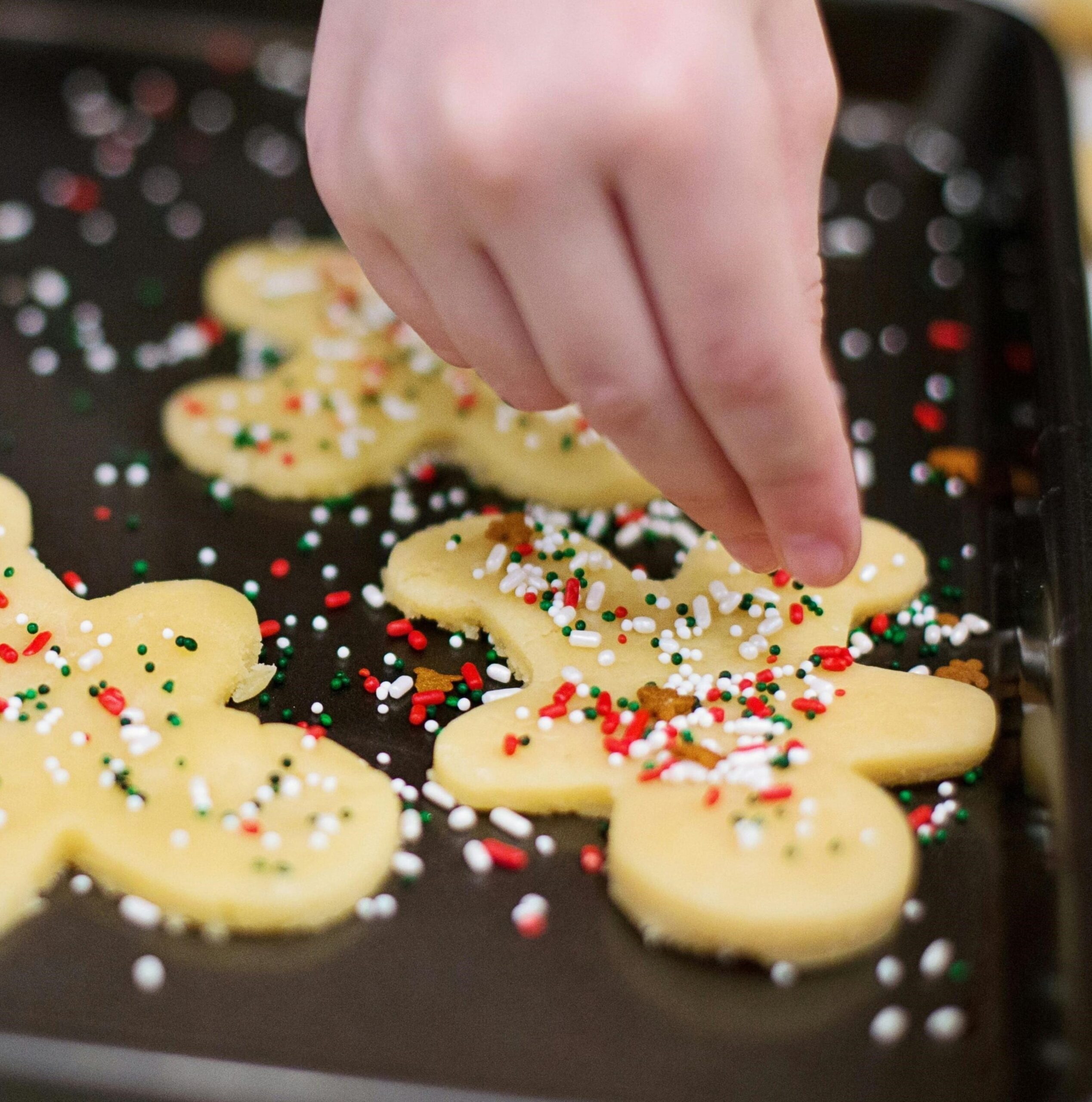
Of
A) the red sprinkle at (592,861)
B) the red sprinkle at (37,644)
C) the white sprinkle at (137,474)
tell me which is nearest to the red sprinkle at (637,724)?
the red sprinkle at (592,861)

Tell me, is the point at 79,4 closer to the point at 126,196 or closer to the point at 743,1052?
the point at 126,196

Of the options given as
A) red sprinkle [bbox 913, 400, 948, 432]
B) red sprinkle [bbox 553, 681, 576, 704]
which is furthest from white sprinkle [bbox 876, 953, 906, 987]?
red sprinkle [bbox 913, 400, 948, 432]

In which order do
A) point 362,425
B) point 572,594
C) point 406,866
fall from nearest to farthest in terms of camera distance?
point 406,866, point 572,594, point 362,425

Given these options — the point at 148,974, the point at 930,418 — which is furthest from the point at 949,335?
the point at 148,974

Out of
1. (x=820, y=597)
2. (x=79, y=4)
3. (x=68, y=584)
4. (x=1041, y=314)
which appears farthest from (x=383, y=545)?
Result: (x=79, y=4)

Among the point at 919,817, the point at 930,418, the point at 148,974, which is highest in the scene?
the point at 930,418

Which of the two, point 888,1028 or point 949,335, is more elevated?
point 949,335

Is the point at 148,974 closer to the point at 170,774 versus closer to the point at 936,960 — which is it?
the point at 170,774
